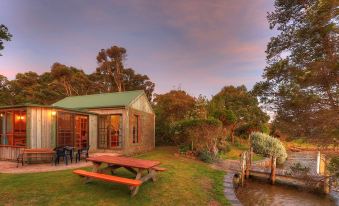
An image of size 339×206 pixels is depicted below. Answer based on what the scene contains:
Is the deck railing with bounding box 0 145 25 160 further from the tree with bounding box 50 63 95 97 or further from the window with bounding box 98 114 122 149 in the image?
the tree with bounding box 50 63 95 97

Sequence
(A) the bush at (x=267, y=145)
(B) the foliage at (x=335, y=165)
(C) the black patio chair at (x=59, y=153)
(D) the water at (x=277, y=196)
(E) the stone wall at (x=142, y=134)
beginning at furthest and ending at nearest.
Result: (A) the bush at (x=267, y=145) < (E) the stone wall at (x=142, y=134) < (C) the black patio chair at (x=59, y=153) < (D) the water at (x=277, y=196) < (B) the foliage at (x=335, y=165)

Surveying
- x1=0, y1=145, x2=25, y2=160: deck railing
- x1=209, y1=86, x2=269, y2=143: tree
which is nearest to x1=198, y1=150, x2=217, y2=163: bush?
x1=209, y1=86, x2=269, y2=143: tree

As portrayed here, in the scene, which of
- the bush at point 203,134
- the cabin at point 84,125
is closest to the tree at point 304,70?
the bush at point 203,134

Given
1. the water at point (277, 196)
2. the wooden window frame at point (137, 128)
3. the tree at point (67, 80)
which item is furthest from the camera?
the tree at point (67, 80)

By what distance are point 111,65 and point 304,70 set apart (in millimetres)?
36208

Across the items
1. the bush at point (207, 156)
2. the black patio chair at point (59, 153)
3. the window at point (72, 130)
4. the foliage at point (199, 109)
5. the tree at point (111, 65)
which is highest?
the tree at point (111, 65)

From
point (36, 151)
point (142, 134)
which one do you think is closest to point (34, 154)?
point (36, 151)

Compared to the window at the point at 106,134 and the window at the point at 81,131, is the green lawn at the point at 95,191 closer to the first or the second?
the window at the point at 81,131

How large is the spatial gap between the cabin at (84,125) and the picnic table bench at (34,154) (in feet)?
1.37

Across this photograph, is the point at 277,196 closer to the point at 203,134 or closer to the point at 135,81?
the point at 203,134

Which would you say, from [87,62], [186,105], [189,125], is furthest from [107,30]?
[87,62]

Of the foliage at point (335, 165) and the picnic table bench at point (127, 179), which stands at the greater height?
the foliage at point (335, 165)

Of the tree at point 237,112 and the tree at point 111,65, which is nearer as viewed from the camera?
the tree at point 237,112

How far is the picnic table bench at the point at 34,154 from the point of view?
30.0 ft
